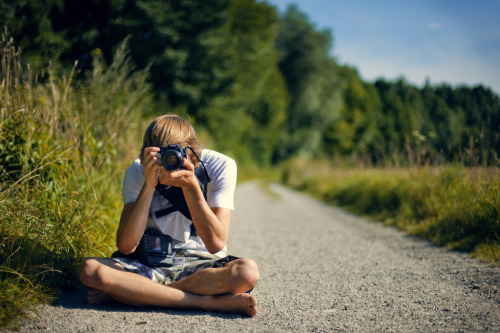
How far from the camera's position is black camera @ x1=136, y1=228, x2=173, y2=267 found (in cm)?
238

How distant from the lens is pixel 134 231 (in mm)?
2279

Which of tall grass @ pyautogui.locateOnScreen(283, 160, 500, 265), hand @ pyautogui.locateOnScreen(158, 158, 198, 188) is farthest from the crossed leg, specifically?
tall grass @ pyautogui.locateOnScreen(283, 160, 500, 265)

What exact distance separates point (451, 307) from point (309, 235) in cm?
299

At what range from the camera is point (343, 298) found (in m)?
2.60

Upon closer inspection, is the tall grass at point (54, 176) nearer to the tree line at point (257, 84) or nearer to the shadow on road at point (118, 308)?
the shadow on road at point (118, 308)

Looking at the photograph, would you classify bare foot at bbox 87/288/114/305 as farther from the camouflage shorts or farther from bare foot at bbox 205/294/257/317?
bare foot at bbox 205/294/257/317

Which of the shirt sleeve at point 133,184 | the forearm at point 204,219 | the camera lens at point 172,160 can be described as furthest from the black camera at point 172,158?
the shirt sleeve at point 133,184

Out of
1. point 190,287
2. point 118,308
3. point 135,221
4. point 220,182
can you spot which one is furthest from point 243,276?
point 118,308

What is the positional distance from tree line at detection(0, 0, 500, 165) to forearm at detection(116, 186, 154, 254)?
272 cm

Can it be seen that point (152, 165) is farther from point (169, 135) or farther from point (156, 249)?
point (156, 249)

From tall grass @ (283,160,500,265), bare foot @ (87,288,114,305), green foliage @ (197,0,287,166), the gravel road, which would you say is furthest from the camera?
green foliage @ (197,0,287,166)

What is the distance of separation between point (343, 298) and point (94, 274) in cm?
163

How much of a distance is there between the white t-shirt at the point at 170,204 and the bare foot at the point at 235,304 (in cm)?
41

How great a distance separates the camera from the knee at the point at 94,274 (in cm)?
224
